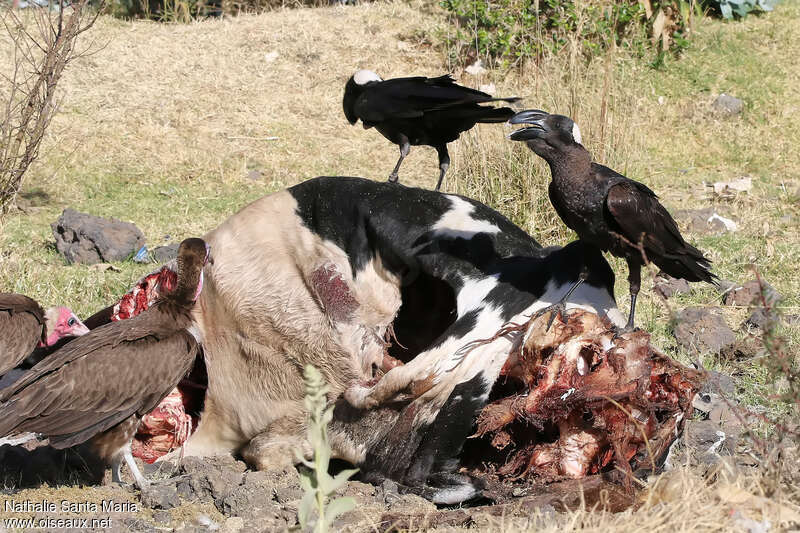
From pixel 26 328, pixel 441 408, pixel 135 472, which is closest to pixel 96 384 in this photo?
pixel 135 472

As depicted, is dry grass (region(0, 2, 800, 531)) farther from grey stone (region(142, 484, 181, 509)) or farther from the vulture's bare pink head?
grey stone (region(142, 484, 181, 509))

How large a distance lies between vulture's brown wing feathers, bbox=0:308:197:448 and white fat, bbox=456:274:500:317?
3.77ft

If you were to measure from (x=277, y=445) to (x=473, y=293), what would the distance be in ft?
3.17

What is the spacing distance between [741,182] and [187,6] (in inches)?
313

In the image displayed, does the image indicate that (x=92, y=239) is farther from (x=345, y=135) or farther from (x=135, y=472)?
(x=345, y=135)

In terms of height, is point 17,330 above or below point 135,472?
above

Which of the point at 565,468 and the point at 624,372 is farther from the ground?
the point at 624,372

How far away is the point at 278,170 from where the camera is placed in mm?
8641

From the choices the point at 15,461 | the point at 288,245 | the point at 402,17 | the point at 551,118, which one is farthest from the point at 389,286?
the point at 402,17

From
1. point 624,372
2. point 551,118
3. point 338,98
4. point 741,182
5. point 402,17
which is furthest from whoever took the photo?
point 402,17

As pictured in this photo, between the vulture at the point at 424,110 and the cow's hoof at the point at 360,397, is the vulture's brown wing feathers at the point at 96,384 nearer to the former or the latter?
the cow's hoof at the point at 360,397

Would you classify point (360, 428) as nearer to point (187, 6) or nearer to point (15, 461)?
point (15, 461)

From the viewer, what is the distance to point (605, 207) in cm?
318

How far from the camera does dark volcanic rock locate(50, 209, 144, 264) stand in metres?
6.38
